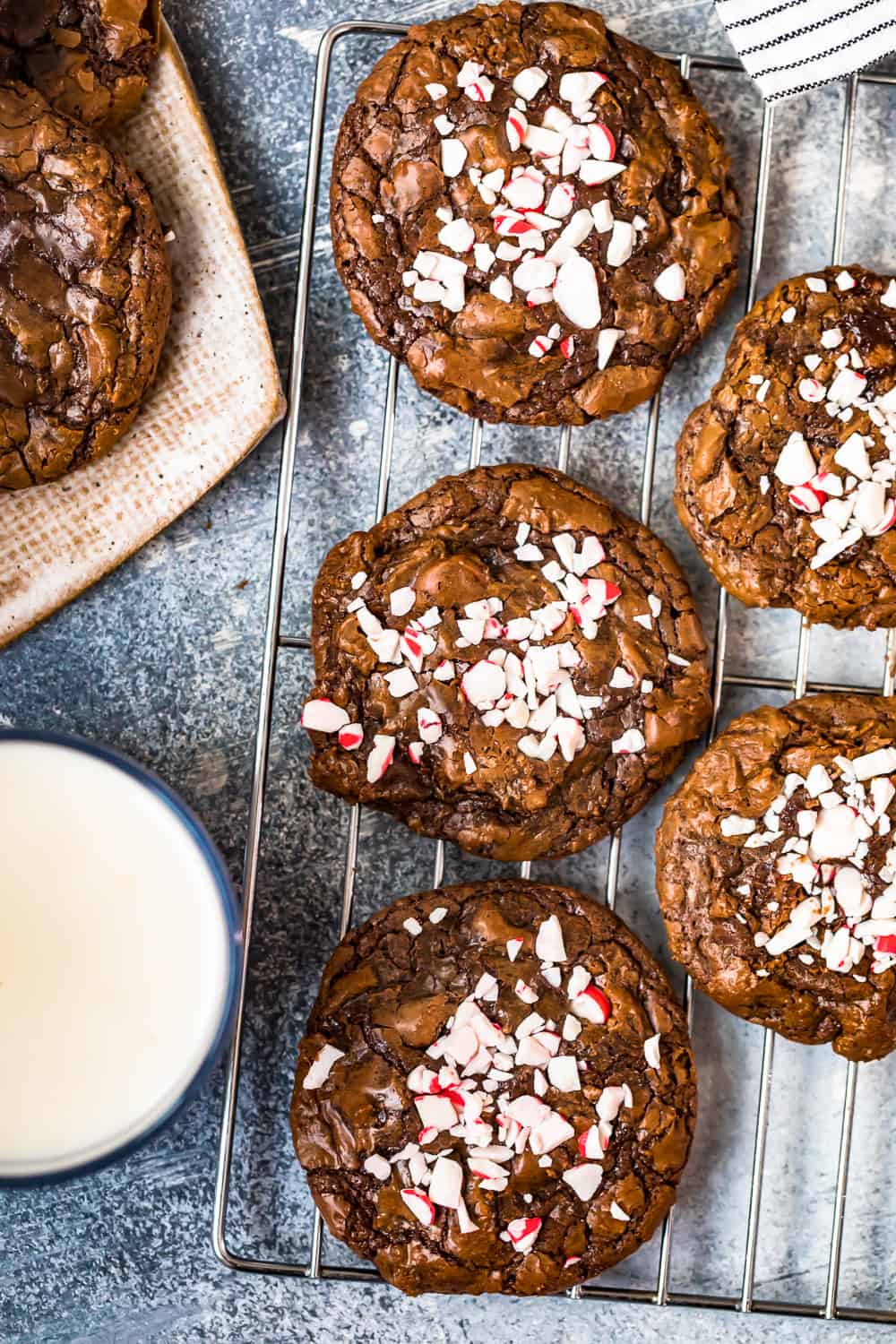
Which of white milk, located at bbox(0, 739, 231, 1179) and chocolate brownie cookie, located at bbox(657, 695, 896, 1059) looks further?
chocolate brownie cookie, located at bbox(657, 695, 896, 1059)

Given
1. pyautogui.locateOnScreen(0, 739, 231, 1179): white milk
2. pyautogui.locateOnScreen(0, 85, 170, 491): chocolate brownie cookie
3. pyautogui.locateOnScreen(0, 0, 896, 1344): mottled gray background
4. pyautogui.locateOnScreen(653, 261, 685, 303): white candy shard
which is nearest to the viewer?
pyautogui.locateOnScreen(0, 739, 231, 1179): white milk

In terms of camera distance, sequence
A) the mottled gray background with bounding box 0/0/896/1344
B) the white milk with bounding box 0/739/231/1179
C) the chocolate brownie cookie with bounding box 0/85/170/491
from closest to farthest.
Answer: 1. the white milk with bounding box 0/739/231/1179
2. the chocolate brownie cookie with bounding box 0/85/170/491
3. the mottled gray background with bounding box 0/0/896/1344

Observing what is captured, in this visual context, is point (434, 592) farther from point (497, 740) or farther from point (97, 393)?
point (97, 393)

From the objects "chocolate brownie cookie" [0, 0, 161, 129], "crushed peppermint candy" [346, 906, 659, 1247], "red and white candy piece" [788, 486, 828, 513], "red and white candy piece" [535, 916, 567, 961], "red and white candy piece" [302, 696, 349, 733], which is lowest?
"crushed peppermint candy" [346, 906, 659, 1247]

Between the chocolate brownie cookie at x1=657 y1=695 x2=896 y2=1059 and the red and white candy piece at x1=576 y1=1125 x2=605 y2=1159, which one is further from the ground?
the chocolate brownie cookie at x1=657 y1=695 x2=896 y2=1059

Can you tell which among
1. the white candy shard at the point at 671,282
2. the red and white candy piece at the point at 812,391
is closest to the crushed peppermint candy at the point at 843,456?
the red and white candy piece at the point at 812,391

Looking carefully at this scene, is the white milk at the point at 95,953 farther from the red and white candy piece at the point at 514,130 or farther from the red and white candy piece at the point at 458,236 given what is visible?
the red and white candy piece at the point at 514,130

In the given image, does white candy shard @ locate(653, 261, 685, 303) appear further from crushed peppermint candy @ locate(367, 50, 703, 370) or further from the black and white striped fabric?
the black and white striped fabric

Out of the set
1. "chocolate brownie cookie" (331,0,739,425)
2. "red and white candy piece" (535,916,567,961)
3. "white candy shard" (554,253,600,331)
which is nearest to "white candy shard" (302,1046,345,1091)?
"red and white candy piece" (535,916,567,961)
